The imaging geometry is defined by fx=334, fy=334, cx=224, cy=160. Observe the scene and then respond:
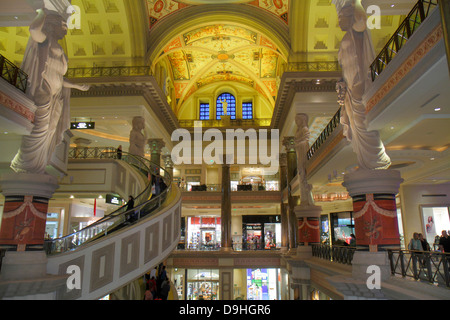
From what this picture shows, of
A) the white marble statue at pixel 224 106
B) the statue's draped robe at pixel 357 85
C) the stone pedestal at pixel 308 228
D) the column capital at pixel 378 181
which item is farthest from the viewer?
the white marble statue at pixel 224 106

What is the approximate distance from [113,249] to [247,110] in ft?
58.1

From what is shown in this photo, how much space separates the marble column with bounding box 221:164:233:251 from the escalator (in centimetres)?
937

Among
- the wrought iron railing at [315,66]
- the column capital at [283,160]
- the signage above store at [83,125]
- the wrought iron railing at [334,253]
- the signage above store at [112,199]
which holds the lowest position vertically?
the wrought iron railing at [334,253]

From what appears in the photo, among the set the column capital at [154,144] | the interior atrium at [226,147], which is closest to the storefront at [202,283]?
the interior atrium at [226,147]

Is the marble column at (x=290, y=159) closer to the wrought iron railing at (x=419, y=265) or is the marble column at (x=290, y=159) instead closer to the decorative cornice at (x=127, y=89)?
the decorative cornice at (x=127, y=89)

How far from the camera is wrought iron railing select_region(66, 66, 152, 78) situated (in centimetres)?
1545

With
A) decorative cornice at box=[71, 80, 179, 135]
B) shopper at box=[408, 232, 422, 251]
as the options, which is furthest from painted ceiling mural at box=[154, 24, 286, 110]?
shopper at box=[408, 232, 422, 251]

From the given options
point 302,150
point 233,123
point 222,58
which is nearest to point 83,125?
point 302,150

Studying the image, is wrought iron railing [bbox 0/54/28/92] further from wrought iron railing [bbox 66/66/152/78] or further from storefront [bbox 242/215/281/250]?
storefront [bbox 242/215/281/250]

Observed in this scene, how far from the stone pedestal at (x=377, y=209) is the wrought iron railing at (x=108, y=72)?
11.9m

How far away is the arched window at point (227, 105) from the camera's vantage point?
23812mm

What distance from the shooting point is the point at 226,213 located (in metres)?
19.3

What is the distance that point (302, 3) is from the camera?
47.8 ft

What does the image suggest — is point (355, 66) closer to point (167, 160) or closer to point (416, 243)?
point (416, 243)
